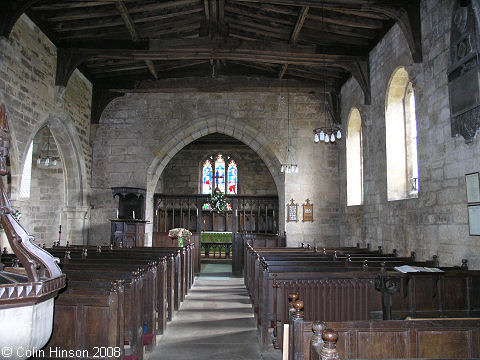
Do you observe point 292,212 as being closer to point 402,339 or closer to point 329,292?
point 329,292

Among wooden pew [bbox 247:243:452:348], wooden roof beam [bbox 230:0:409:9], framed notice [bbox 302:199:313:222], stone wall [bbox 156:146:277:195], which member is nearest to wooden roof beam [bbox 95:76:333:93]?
framed notice [bbox 302:199:313:222]

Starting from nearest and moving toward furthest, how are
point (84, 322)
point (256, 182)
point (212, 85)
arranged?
1. point (84, 322)
2. point (212, 85)
3. point (256, 182)

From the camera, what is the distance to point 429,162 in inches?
237

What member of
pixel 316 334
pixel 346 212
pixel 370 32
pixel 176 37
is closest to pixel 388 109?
pixel 370 32

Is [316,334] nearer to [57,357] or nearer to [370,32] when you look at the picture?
[57,357]

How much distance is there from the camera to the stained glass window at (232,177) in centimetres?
1672

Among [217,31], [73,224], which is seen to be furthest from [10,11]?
[73,224]

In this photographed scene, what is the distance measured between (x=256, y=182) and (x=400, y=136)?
939 cm

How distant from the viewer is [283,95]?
1141 centimetres

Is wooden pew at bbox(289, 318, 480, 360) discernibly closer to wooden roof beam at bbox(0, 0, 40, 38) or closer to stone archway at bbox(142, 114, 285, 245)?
wooden roof beam at bbox(0, 0, 40, 38)

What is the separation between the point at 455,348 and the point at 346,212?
8237 mm

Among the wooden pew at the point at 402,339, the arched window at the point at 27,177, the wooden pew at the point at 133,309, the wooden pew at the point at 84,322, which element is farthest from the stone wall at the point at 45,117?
the wooden pew at the point at 402,339

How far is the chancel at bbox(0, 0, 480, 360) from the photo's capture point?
3066 millimetres

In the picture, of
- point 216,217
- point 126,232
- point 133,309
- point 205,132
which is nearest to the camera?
point 133,309
